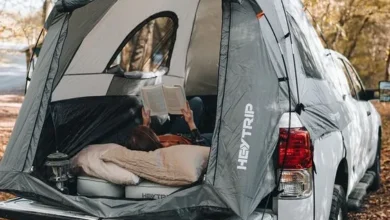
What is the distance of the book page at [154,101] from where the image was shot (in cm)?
532

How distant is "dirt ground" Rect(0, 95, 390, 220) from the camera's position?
6.34 m

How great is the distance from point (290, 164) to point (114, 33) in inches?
128

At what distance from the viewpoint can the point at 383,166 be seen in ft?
30.9

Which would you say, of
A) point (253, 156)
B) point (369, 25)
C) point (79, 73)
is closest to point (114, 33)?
point (79, 73)

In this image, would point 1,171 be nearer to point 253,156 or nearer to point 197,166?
point 197,166

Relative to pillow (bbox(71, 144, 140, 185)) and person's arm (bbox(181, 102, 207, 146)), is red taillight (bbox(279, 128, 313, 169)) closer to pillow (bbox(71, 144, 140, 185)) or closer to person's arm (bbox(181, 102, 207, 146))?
pillow (bbox(71, 144, 140, 185))

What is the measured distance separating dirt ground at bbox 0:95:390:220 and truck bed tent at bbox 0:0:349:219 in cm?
216

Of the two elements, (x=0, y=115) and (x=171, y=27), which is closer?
(x=171, y=27)

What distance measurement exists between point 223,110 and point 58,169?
141 cm

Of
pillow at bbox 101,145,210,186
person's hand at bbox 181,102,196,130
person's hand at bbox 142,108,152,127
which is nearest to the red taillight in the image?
pillow at bbox 101,145,210,186

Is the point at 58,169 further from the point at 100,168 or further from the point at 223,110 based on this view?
the point at 223,110

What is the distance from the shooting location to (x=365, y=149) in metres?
5.95

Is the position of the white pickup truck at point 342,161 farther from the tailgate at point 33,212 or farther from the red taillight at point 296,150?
the tailgate at point 33,212

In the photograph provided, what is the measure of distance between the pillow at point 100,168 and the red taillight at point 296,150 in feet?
3.66
